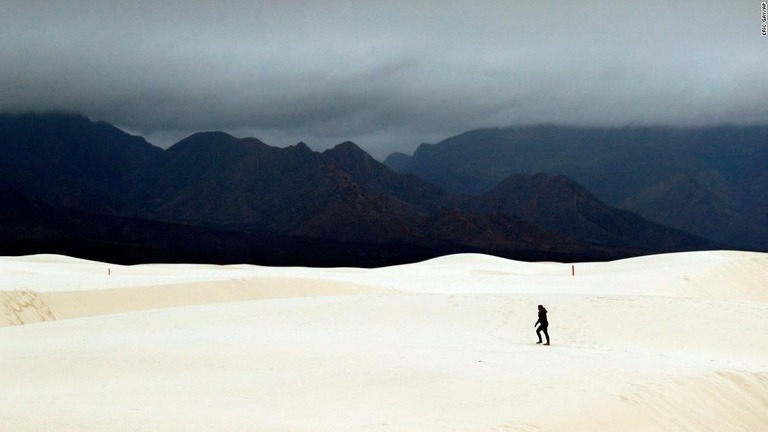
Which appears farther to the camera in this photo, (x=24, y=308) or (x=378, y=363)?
(x=24, y=308)

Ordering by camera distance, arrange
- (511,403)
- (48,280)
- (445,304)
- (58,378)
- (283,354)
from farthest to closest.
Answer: (48,280) < (445,304) < (283,354) < (58,378) < (511,403)

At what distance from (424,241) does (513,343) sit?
163774mm

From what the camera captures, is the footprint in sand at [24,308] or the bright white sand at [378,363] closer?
the bright white sand at [378,363]

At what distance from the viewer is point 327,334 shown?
60.7 ft

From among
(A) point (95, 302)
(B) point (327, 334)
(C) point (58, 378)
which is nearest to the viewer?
(C) point (58, 378)

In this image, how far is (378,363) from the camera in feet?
46.3

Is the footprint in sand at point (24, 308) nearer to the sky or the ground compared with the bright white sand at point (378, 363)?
nearer to the sky

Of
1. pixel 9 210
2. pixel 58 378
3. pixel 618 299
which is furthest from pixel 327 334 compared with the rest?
pixel 9 210

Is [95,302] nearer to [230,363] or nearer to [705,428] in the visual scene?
[230,363]

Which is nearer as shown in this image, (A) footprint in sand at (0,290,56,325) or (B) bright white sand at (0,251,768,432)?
(B) bright white sand at (0,251,768,432)

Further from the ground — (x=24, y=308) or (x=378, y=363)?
(x=24, y=308)

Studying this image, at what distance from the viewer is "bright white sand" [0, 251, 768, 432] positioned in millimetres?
10625

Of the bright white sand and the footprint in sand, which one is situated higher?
the footprint in sand

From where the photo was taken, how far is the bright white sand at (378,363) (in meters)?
10.6
